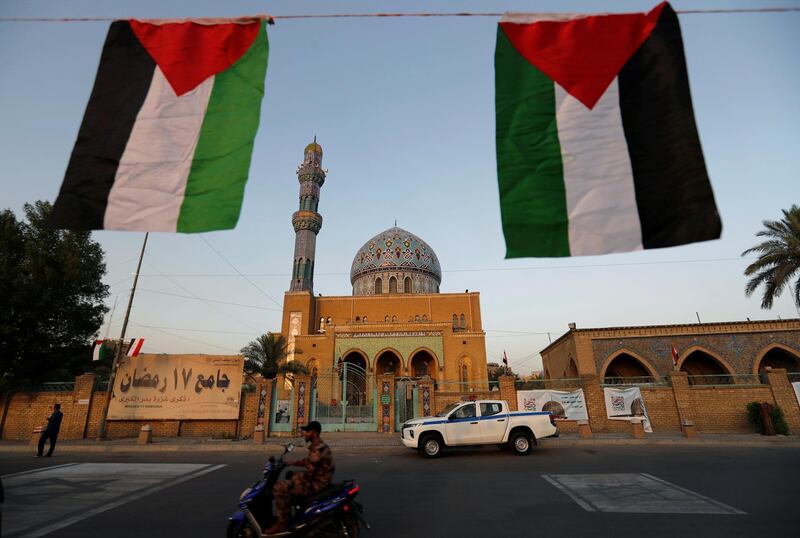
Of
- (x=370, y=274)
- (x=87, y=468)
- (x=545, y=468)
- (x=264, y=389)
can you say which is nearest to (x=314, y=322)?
(x=370, y=274)

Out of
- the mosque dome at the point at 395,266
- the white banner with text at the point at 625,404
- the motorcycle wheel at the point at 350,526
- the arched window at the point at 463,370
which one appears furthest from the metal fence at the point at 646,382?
the mosque dome at the point at 395,266

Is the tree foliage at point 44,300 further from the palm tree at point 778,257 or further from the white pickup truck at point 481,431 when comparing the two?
the palm tree at point 778,257

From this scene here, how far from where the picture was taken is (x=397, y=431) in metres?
15.5

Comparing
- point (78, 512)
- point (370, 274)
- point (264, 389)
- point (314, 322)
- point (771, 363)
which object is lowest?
point (78, 512)

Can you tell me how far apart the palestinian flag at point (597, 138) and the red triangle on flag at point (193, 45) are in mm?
3007

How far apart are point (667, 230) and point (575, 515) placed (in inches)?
131

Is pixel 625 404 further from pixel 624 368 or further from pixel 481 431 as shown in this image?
pixel 624 368

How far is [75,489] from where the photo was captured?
6301 millimetres

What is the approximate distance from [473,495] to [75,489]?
20.5 ft

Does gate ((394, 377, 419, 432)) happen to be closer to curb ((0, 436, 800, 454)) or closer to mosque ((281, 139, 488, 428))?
curb ((0, 436, 800, 454))

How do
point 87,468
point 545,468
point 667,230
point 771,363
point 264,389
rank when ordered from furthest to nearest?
1. point 771,363
2. point 264,389
3. point 87,468
4. point 545,468
5. point 667,230

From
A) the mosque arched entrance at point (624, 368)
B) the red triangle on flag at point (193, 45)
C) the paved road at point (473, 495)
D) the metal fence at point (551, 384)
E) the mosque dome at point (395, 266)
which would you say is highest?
the mosque dome at point (395, 266)

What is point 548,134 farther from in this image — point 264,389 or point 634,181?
point 264,389

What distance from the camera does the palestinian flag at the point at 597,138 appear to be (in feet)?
12.4
